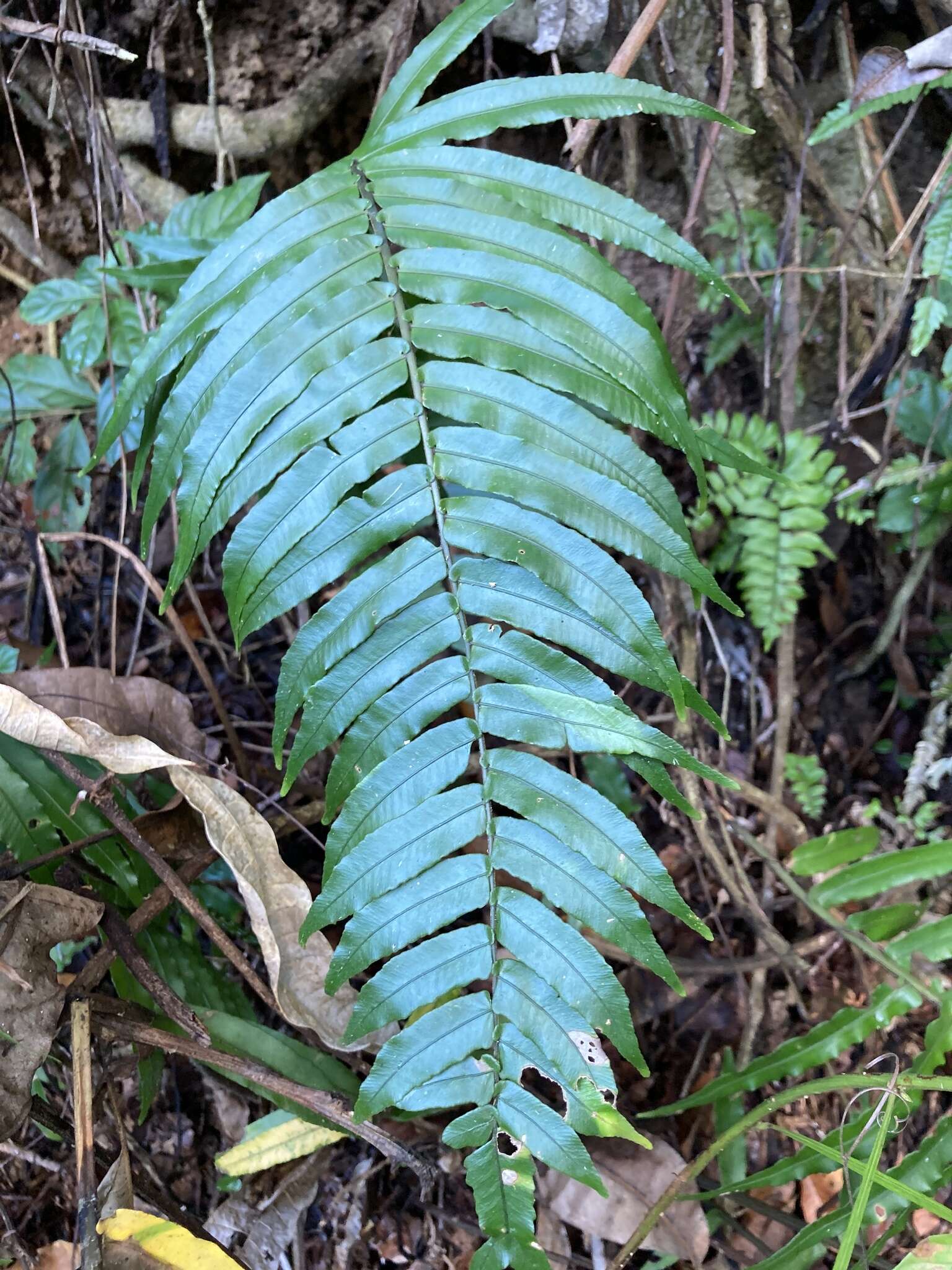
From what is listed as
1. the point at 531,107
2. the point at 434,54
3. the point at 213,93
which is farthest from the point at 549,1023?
the point at 213,93

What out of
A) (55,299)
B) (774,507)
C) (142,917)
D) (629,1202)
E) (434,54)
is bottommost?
(629,1202)

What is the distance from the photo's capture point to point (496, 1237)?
1.10 m

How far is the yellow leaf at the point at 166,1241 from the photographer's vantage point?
1.21m

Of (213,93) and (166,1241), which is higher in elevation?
(213,93)

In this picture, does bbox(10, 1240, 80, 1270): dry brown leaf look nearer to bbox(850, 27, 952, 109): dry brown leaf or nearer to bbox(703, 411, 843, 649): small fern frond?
bbox(703, 411, 843, 649): small fern frond

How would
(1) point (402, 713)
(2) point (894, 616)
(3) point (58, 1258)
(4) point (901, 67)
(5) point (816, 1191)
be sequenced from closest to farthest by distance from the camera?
(1) point (402, 713)
(3) point (58, 1258)
(4) point (901, 67)
(5) point (816, 1191)
(2) point (894, 616)

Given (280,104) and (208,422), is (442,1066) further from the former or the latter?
(280,104)

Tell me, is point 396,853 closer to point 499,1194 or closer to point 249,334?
point 499,1194

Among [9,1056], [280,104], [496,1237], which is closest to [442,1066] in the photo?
[496,1237]

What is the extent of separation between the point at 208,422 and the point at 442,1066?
0.97m

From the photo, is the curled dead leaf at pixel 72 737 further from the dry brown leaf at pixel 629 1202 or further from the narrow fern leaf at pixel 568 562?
the dry brown leaf at pixel 629 1202

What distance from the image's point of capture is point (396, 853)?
1.16 m

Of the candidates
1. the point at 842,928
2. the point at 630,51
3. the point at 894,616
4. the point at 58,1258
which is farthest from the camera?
the point at 894,616

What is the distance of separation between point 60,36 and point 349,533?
Result: 1146 mm
